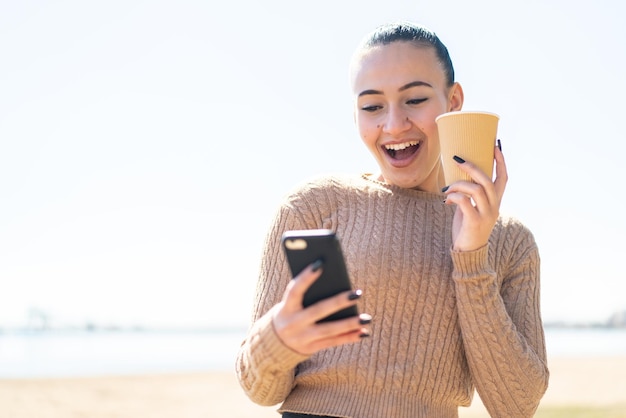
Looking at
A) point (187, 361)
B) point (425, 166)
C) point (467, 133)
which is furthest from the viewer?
point (187, 361)

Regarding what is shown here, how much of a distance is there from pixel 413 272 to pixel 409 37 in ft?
2.48

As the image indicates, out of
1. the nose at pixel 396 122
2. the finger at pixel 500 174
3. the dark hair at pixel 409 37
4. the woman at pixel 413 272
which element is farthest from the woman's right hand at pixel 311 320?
the dark hair at pixel 409 37

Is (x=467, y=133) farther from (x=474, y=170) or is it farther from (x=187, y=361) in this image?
(x=187, y=361)

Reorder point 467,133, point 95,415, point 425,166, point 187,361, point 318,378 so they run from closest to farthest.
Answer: point 467,133 < point 318,378 < point 425,166 < point 95,415 < point 187,361

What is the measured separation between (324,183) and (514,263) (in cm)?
72

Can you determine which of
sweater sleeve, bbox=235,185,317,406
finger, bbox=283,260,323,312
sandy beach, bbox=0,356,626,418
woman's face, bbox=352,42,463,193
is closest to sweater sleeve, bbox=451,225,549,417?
woman's face, bbox=352,42,463,193

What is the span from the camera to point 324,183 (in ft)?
8.27

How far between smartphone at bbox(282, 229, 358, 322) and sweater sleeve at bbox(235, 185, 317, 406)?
0.18 metres

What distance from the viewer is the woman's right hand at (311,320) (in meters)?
1.59

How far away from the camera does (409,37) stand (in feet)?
8.00

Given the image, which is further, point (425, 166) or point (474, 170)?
point (425, 166)

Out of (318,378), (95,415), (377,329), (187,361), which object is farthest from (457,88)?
(187,361)

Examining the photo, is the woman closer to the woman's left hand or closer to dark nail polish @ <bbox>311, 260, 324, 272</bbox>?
the woman's left hand

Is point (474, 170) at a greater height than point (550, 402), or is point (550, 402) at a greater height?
point (474, 170)
